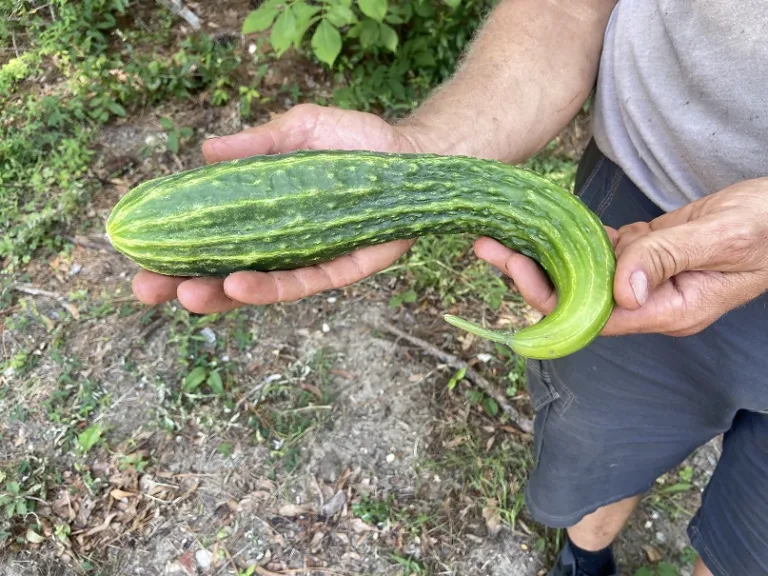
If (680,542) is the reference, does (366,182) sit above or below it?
above

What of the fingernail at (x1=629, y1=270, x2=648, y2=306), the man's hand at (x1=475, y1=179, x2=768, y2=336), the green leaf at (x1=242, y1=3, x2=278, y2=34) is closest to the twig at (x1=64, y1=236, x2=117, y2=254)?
the green leaf at (x1=242, y1=3, x2=278, y2=34)

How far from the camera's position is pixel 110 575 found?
3.21 metres

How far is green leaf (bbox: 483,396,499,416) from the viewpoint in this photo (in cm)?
383

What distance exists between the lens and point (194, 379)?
3738 millimetres

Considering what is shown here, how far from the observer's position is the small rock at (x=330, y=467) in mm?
3555

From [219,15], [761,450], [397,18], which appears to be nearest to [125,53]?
[219,15]

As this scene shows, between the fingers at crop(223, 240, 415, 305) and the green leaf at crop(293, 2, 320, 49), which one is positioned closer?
the fingers at crop(223, 240, 415, 305)

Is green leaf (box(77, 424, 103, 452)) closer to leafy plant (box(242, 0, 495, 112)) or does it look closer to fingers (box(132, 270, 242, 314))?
fingers (box(132, 270, 242, 314))

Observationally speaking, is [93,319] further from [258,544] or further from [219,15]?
[219,15]

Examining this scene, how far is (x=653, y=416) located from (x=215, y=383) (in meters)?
2.46

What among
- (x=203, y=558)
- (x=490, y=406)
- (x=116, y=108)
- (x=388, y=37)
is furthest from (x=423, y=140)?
(x=116, y=108)

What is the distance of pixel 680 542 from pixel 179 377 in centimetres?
320

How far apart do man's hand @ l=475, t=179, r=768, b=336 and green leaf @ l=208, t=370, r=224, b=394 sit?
2.41m

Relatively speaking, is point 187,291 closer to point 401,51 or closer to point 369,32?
point 369,32
